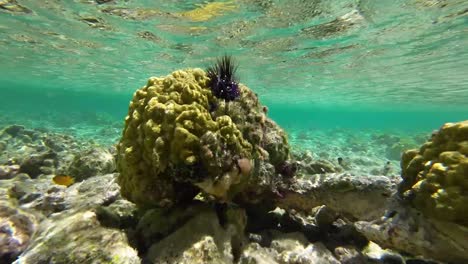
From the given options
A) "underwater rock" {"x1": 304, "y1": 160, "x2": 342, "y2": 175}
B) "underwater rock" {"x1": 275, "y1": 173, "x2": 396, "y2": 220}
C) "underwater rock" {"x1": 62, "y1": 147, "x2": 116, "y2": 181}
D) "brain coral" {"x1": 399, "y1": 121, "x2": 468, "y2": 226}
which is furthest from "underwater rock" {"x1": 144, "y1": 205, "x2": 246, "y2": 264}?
"underwater rock" {"x1": 62, "y1": 147, "x2": 116, "y2": 181}

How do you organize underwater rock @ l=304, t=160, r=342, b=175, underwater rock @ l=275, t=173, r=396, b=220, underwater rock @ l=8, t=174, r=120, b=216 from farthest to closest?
underwater rock @ l=304, t=160, r=342, b=175 < underwater rock @ l=8, t=174, r=120, b=216 < underwater rock @ l=275, t=173, r=396, b=220

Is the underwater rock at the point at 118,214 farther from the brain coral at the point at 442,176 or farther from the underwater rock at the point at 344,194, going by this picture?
the brain coral at the point at 442,176

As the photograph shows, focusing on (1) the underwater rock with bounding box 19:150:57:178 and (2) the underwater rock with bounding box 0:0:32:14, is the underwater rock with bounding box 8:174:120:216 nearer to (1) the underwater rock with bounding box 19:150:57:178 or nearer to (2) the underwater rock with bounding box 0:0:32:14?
(1) the underwater rock with bounding box 19:150:57:178

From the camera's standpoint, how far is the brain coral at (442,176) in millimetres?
3186

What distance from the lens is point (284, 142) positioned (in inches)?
203

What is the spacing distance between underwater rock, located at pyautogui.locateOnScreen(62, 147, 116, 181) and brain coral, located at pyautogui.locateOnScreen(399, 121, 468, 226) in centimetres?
791

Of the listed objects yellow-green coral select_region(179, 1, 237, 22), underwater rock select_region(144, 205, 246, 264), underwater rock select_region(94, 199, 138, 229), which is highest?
yellow-green coral select_region(179, 1, 237, 22)

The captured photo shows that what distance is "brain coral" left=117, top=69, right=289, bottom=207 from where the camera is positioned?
12.1ft

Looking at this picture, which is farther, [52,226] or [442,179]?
[52,226]

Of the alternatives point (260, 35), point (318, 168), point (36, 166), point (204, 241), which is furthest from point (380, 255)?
point (260, 35)

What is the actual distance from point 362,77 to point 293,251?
2763 centimetres


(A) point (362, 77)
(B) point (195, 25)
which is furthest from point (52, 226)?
(A) point (362, 77)

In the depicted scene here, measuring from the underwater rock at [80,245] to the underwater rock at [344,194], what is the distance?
2624 millimetres

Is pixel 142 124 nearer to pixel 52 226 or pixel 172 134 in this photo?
pixel 172 134
